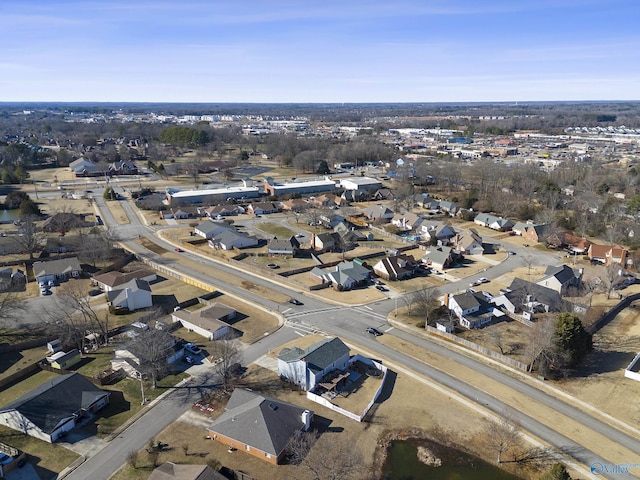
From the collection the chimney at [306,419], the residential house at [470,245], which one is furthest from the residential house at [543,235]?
the chimney at [306,419]

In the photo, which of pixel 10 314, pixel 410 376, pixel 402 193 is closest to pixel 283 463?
pixel 410 376

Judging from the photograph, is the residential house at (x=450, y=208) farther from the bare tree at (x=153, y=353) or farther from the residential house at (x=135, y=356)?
the bare tree at (x=153, y=353)

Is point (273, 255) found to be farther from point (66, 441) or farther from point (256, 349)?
point (66, 441)

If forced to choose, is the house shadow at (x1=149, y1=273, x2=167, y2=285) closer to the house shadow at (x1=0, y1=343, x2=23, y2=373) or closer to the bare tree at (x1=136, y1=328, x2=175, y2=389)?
the house shadow at (x1=0, y1=343, x2=23, y2=373)

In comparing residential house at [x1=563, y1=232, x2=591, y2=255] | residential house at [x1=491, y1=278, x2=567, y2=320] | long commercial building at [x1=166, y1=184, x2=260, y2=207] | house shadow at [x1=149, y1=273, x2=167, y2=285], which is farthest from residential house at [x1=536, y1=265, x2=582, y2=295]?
long commercial building at [x1=166, y1=184, x2=260, y2=207]

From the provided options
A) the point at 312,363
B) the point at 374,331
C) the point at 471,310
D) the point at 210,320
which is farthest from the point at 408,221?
the point at 312,363
